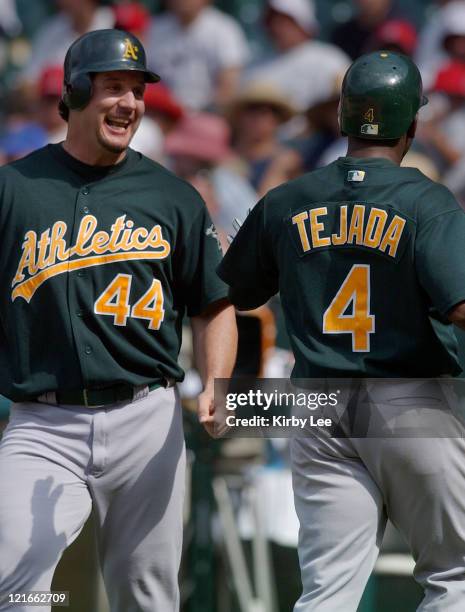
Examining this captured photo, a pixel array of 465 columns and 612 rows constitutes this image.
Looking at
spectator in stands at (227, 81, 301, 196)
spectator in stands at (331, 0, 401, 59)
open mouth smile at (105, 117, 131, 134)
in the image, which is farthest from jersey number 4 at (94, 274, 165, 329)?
spectator in stands at (331, 0, 401, 59)

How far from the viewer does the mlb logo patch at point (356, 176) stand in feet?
10.6

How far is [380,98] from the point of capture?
10.8ft

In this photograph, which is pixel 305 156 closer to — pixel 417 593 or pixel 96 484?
pixel 417 593

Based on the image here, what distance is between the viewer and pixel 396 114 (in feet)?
10.8

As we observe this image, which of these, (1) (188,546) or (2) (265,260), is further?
(1) (188,546)

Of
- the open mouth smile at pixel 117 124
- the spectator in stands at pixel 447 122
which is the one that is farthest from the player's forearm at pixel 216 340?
the spectator in stands at pixel 447 122

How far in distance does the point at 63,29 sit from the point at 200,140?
208 cm

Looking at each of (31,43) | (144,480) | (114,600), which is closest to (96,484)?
(144,480)

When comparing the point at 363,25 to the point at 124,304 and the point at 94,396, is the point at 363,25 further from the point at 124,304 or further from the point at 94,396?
the point at 94,396

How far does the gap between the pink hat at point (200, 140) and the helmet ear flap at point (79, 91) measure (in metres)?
3.82

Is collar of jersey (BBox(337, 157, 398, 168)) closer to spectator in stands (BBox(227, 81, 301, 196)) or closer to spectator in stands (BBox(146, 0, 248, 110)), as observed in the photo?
spectator in stands (BBox(227, 81, 301, 196))

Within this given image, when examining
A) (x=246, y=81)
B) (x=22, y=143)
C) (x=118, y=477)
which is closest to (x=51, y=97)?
(x=22, y=143)

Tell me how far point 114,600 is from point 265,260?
1.20 metres

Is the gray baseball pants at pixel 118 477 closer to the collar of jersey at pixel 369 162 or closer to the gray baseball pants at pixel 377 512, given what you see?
the gray baseball pants at pixel 377 512
